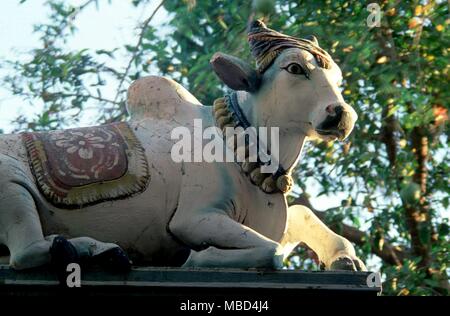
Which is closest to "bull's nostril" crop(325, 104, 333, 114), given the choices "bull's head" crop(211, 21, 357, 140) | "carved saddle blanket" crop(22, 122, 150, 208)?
"bull's head" crop(211, 21, 357, 140)

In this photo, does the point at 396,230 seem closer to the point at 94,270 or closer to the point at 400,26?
the point at 400,26

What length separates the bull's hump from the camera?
7562 millimetres

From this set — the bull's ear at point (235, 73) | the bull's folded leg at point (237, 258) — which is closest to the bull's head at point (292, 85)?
→ the bull's ear at point (235, 73)

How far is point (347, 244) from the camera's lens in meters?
7.48

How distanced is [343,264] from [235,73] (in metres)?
1.07

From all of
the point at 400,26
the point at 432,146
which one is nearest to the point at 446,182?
the point at 432,146

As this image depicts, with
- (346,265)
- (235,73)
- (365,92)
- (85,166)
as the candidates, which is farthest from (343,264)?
(365,92)

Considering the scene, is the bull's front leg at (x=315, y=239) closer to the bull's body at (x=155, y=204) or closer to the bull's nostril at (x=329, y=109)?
the bull's body at (x=155, y=204)

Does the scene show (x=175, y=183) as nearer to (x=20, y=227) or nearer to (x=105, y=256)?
(x=105, y=256)

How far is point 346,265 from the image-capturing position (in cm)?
719

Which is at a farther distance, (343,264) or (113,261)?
(343,264)

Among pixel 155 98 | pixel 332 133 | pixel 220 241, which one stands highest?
pixel 155 98

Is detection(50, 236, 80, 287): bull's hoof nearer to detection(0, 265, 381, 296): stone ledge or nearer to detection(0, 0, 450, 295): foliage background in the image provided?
detection(0, 265, 381, 296): stone ledge
